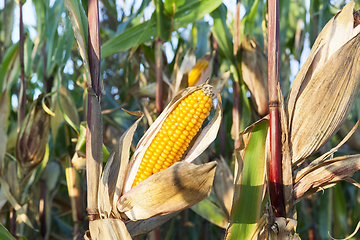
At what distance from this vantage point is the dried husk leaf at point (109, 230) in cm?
73

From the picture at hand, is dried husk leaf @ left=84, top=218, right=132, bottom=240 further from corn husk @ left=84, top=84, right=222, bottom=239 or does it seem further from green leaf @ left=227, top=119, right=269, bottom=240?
green leaf @ left=227, top=119, right=269, bottom=240

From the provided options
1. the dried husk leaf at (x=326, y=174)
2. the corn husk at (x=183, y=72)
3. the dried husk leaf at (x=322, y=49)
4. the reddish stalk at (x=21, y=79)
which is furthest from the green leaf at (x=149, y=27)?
the dried husk leaf at (x=326, y=174)

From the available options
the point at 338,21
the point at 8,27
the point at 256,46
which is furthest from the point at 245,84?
the point at 8,27

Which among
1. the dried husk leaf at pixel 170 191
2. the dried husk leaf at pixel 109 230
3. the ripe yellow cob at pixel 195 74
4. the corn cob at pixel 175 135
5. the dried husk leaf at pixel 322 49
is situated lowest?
the dried husk leaf at pixel 109 230

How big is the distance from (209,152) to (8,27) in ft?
4.98

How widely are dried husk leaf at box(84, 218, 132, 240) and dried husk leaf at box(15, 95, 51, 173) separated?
84 cm

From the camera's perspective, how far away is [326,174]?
76 centimetres

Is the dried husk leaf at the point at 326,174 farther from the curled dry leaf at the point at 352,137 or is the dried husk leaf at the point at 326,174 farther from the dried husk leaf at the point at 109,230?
the curled dry leaf at the point at 352,137

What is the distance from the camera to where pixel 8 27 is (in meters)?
1.85

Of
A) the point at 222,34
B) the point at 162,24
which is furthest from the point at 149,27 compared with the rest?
the point at 222,34

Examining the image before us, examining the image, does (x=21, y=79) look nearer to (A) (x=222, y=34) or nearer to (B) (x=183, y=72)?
(B) (x=183, y=72)

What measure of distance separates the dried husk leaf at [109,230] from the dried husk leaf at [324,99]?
1.60 ft

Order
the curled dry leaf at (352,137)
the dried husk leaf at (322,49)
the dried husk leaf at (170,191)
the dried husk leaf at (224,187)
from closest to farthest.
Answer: the dried husk leaf at (170,191), the dried husk leaf at (322,49), the dried husk leaf at (224,187), the curled dry leaf at (352,137)

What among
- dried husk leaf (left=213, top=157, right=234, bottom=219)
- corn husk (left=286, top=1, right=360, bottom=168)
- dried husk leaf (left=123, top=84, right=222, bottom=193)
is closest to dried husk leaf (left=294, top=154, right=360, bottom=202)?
corn husk (left=286, top=1, right=360, bottom=168)
